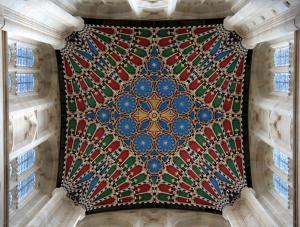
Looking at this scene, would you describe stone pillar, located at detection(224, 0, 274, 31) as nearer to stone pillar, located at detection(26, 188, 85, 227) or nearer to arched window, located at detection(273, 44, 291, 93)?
arched window, located at detection(273, 44, 291, 93)

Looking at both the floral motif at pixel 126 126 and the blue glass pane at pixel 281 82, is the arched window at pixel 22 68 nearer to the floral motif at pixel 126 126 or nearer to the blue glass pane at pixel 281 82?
the floral motif at pixel 126 126

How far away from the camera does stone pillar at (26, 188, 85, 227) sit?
12571 millimetres

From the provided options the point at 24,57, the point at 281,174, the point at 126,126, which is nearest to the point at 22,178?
the point at 24,57

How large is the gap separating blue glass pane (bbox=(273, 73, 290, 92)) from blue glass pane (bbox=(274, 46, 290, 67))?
37 centimetres

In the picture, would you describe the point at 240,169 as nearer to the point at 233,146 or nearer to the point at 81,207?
the point at 233,146

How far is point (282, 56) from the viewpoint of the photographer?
1370 centimetres

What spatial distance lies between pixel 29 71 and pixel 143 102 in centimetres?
491

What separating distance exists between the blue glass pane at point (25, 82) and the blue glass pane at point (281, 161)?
911 cm

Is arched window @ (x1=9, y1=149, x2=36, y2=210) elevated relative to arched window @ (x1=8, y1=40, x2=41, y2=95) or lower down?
lower down

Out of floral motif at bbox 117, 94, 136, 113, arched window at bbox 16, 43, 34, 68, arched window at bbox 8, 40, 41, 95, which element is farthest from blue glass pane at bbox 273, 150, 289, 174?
arched window at bbox 16, 43, 34, 68

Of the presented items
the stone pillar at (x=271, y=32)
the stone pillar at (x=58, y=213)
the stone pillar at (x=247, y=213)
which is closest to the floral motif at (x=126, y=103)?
the stone pillar at (x=58, y=213)

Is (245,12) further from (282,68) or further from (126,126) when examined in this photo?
(126,126)

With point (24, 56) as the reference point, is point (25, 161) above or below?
below

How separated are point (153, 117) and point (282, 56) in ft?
19.3
